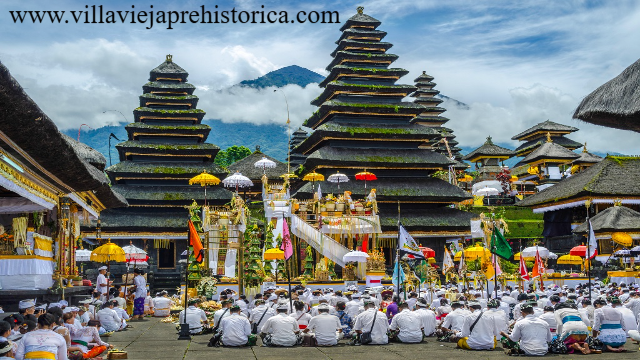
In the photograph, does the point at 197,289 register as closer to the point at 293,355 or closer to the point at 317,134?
the point at 293,355

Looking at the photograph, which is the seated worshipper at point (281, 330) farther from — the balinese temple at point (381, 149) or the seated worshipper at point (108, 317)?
the balinese temple at point (381, 149)

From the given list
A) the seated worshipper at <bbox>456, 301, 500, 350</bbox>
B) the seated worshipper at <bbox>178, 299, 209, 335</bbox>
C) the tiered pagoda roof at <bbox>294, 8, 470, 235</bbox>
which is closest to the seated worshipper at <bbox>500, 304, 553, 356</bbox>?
the seated worshipper at <bbox>456, 301, 500, 350</bbox>

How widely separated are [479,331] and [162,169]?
3466cm

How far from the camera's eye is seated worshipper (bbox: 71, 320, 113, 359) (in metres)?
13.3

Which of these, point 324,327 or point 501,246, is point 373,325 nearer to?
point 324,327

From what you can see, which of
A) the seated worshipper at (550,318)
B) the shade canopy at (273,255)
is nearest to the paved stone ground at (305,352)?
the seated worshipper at (550,318)

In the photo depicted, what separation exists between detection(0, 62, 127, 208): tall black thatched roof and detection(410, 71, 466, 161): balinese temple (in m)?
55.7

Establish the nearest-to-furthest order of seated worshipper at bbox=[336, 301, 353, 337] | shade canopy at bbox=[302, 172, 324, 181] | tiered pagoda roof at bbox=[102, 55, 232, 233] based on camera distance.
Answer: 1. seated worshipper at bbox=[336, 301, 353, 337]
2. shade canopy at bbox=[302, 172, 324, 181]
3. tiered pagoda roof at bbox=[102, 55, 232, 233]

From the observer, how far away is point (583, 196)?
1597 inches

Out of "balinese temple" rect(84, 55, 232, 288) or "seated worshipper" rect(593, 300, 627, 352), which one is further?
"balinese temple" rect(84, 55, 232, 288)

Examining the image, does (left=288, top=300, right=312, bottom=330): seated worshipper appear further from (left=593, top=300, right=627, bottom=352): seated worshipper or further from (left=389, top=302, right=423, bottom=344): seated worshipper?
(left=593, top=300, right=627, bottom=352): seated worshipper

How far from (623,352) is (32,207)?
567 inches

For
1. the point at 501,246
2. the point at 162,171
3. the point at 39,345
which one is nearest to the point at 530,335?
the point at 501,246

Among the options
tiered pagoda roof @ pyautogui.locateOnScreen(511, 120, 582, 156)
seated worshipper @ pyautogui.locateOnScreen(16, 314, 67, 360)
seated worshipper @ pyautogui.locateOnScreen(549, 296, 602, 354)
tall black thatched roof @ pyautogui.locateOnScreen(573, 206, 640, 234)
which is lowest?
seated worshipper @ pyautogui.locateOnScreen(549, 296, 602, 354)
